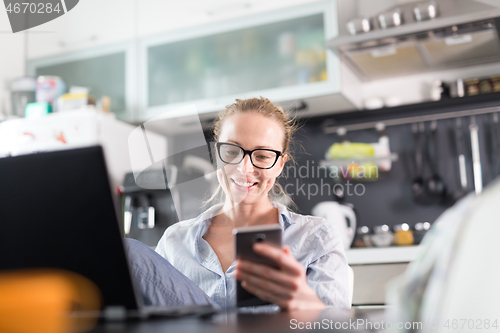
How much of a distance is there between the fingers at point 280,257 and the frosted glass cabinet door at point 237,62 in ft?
5.33

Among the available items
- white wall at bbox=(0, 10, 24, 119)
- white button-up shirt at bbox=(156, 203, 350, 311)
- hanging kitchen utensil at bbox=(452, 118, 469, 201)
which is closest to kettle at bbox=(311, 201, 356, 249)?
hanging kitchen utensil at bbox=(452, 118, 469, 201)

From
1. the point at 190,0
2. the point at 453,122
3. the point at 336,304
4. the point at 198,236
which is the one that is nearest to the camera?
the point at 336,304

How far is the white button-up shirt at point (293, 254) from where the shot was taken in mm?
912

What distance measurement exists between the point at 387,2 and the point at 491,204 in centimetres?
215

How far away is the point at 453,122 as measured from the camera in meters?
2.20

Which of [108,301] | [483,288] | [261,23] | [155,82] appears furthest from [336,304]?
[155,82]

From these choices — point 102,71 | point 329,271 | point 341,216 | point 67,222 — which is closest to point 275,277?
point 67,222

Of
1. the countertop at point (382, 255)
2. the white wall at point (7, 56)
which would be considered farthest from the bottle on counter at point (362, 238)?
the white wall at point (7, 56)

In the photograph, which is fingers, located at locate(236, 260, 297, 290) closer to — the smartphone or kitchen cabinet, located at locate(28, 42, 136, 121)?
the smartphone

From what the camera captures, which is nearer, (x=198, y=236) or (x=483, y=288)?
(x=483, y=288)

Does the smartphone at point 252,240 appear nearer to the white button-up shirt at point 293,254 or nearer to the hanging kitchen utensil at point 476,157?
the white button-up shirt at point 293,254

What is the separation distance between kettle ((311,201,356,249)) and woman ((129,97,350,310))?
0.77 m

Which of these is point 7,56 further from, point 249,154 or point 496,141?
point 496,141

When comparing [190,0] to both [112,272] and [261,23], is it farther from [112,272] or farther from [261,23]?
[112,272]
